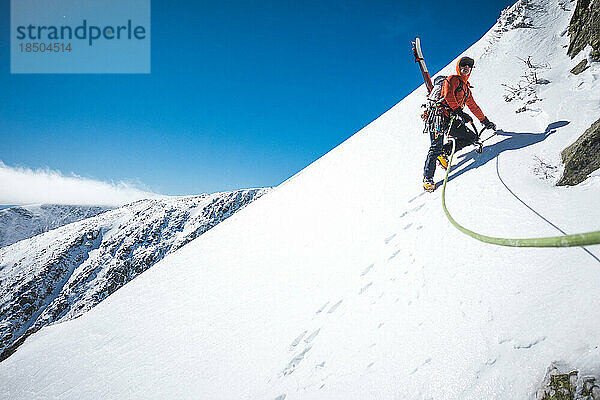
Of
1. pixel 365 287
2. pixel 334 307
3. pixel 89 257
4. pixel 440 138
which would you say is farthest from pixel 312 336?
pixel 89 257

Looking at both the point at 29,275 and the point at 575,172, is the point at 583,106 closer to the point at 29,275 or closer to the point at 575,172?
the point at 575,172

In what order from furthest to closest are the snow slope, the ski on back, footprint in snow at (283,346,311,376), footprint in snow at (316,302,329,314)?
the ski on back
footprint in snow at (316,302,329,314)
footprint in snow at (283,346,311,376)
the snow slope

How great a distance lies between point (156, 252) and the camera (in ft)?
318

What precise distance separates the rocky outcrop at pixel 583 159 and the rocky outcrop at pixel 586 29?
3.11 m

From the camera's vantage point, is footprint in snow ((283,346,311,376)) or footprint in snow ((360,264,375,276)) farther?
footprint in snow ((360,264,375,276))

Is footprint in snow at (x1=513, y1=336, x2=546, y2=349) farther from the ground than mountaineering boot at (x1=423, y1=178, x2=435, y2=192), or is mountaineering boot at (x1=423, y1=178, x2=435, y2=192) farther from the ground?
mountaineering boot at (x1=423, y1=178, x2=435, y2=192)

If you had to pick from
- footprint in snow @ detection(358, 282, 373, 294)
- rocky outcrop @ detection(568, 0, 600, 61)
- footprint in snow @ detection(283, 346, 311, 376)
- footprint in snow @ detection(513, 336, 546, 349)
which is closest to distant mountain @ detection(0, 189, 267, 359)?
footprint in snow @ detection(283, 346, 311, 376)

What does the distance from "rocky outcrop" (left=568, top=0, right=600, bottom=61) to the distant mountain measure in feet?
340

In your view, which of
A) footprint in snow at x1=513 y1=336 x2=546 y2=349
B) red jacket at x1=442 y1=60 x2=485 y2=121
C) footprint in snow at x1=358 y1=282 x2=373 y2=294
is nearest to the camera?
footprint in snow at x1=513 y1=336 x2=546 y2=349

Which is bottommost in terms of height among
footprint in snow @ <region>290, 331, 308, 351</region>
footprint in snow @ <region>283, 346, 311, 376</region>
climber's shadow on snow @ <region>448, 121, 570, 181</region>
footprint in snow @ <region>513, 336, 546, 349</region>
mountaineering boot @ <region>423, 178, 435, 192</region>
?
footprint in snow @ <region>283, 346, 311, 376</region>

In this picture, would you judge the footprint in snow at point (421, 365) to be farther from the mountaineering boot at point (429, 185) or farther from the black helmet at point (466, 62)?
the black helmet at point (466, 62)

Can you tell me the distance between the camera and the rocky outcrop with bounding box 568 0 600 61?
5446 millimetres

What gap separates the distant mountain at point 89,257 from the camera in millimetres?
82750

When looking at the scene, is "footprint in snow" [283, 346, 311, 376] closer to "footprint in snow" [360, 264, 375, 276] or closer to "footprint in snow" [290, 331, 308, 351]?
"footprint in snow" [290, 331, 308, 351]
